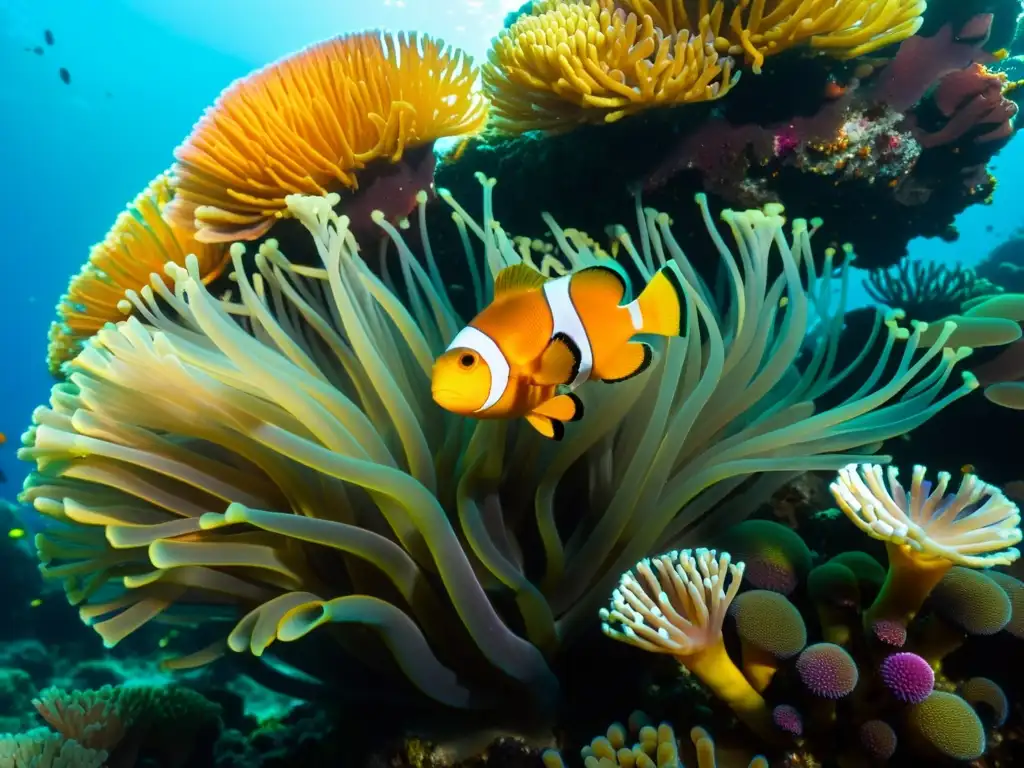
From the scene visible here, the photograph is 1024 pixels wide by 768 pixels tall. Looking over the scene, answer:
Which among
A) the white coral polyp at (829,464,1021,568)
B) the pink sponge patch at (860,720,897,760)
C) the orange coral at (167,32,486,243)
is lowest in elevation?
the pink sponge patch at (860,720,897,760)

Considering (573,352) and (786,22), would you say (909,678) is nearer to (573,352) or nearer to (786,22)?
(573,352)

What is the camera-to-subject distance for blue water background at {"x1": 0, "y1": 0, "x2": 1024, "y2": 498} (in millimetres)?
42372

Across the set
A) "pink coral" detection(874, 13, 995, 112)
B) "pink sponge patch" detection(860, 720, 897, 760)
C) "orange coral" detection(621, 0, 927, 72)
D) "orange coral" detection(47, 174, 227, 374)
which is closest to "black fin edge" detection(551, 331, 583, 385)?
"pink sponge patch" detection(860, 720, 897, 760)

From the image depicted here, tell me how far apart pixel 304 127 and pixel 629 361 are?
72.0 inches

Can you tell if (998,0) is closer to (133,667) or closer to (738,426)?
(738,426)

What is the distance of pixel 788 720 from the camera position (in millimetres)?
1562

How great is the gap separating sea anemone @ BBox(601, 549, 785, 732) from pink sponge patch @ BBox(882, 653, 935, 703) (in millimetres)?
317

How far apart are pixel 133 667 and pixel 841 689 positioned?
9.30 meters

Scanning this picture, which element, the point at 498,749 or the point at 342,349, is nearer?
the point at 498,749

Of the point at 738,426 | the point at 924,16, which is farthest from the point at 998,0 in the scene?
the point at 738,426

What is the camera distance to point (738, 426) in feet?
7.70

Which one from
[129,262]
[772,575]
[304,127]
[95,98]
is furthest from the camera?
[95,98]

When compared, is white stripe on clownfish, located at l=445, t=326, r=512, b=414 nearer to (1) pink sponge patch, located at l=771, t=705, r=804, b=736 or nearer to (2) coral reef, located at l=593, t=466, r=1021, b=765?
(2) coral reef, located at l=593, t=466, r=1021, b=765

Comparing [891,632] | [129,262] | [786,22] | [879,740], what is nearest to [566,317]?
[891,632]
